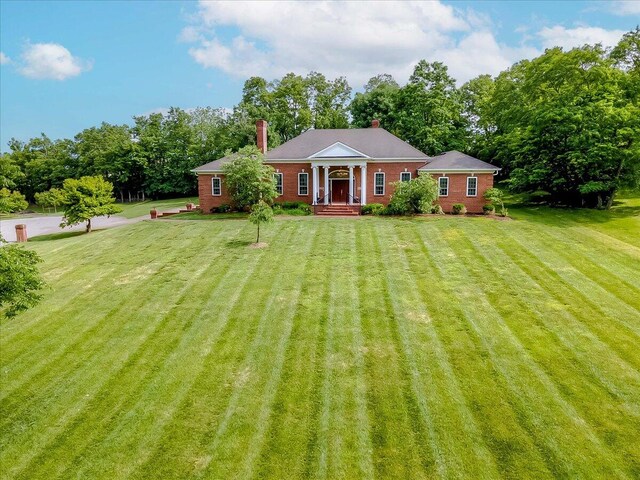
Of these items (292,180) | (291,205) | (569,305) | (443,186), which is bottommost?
(569,305)

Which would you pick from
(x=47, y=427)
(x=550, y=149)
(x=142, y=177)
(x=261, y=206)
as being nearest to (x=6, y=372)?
(x=47, y=427)

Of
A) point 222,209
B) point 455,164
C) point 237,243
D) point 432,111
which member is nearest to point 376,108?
point 432,111

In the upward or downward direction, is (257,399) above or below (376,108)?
below

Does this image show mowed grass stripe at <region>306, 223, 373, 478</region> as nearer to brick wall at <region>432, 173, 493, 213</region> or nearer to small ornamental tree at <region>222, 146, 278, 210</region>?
small ornamental tree at <region>222, 146, 278, 210</region>

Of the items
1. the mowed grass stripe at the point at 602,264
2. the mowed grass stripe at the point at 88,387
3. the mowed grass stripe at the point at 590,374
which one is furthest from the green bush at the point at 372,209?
the mowed grass stripe at the point at 88,387

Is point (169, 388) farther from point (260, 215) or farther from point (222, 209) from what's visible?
point (222, 209)

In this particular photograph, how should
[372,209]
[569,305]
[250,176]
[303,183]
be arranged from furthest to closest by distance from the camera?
[303,183] → [372,209] → [250,176] → [569,305]

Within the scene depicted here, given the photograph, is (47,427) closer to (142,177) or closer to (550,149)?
(550,149)
